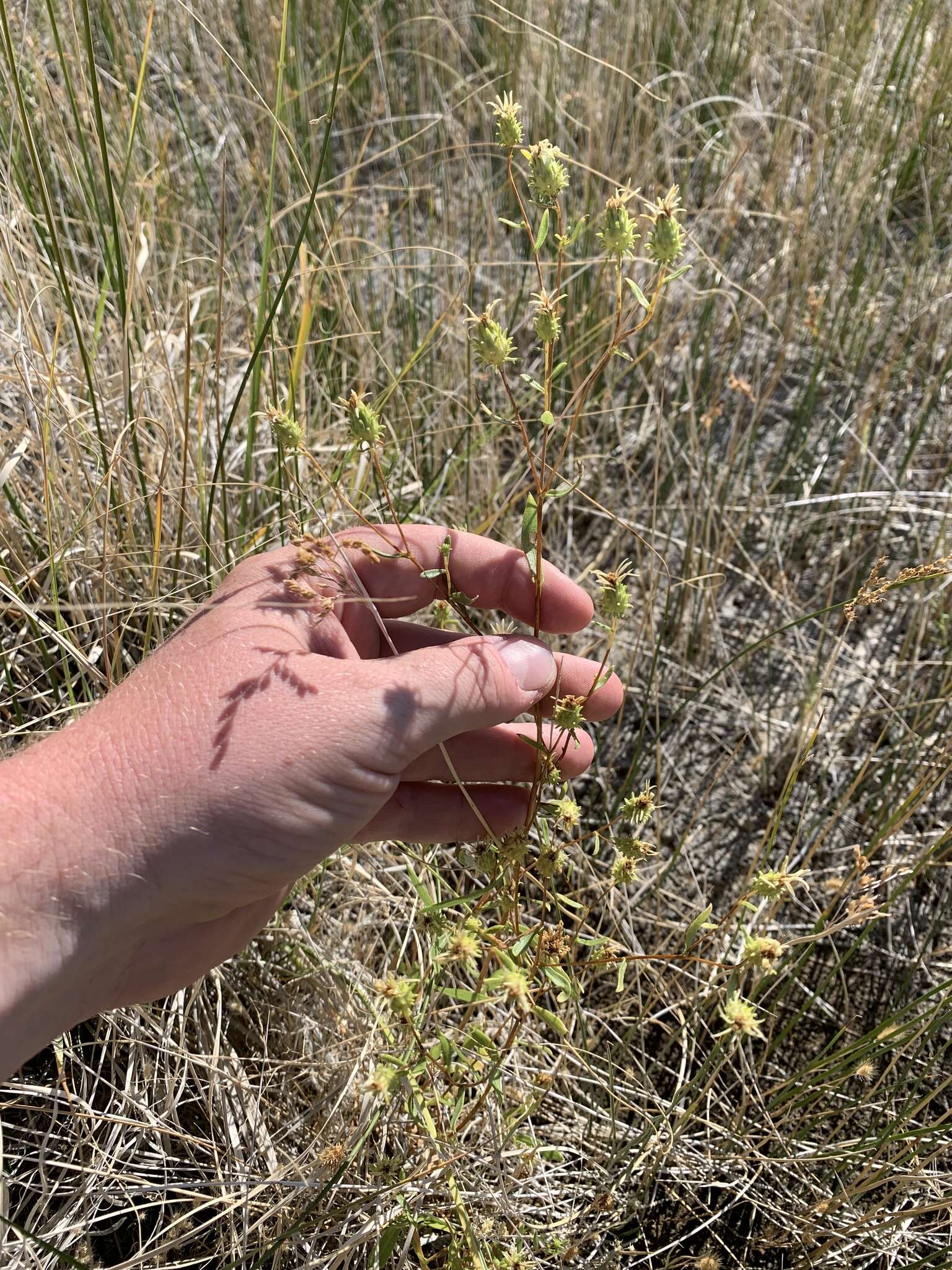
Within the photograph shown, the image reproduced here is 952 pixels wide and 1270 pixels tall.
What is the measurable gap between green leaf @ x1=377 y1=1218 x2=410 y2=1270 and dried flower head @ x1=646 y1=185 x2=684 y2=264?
3.67ft

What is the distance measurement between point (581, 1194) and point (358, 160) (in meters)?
2.38

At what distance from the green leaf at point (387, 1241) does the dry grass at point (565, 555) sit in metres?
0.02

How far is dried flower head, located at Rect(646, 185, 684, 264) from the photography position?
845 mm

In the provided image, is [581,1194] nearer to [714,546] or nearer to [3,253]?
[714,546]

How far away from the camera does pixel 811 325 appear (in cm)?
214

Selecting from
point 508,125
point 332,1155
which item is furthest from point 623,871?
point 508,125

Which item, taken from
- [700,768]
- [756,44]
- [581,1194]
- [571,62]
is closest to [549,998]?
[581,1194]

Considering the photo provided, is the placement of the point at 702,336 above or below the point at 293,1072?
above

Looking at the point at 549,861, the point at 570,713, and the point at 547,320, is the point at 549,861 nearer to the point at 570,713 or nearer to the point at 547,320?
the point at 570,713

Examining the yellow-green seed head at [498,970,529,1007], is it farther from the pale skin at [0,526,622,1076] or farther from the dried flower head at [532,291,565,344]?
the dried flower head at [532,291,565,344]

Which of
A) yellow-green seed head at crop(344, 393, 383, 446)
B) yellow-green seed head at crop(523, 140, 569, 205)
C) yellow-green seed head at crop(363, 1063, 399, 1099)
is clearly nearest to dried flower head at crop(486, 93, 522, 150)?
yellow-green seed head at crop(523, 140, 569, 205)

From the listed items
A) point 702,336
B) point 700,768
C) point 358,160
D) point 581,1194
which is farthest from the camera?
point 358,160

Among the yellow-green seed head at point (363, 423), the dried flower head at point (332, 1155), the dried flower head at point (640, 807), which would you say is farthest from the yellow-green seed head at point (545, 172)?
the dried flower head at point (332, 1155)

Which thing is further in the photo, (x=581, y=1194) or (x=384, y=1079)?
(x=581, y=1194)
